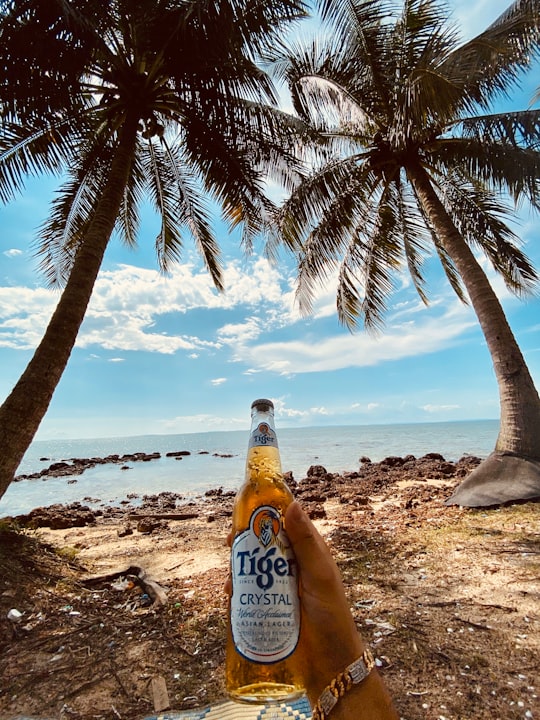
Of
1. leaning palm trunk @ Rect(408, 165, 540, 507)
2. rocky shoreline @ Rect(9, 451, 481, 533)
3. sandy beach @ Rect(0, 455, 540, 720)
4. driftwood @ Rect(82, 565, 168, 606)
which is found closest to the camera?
sandy beach @ Rect(0, 455, 540, 720)

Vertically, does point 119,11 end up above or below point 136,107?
above

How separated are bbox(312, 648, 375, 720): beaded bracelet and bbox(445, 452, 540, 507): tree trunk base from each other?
16.0ft

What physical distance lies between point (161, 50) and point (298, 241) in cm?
378

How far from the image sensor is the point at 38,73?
463cm

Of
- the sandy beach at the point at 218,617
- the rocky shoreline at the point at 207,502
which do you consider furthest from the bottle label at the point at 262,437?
the rocky shoreline at the point at 207,502

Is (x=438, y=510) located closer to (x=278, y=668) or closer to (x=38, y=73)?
(x=278, y=668)

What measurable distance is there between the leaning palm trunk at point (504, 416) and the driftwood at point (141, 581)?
4116 mm

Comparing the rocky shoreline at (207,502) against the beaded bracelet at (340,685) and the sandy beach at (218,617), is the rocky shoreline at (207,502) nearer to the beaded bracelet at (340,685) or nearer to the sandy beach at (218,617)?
the sandy beach at (218,617)

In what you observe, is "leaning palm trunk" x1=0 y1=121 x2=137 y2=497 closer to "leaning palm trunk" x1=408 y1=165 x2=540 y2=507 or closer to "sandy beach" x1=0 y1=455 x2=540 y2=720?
"sandy beach" x1=0 y1=455 x2=540 y2=720

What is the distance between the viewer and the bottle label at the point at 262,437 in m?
1.36

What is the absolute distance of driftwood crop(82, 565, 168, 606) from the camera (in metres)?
3.07

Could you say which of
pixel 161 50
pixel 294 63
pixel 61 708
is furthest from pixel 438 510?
pixel 294 63

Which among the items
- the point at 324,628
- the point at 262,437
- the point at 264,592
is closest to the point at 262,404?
the point at 262,437

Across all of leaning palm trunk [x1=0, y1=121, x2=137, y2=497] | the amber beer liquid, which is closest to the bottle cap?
the amber beer liquid
